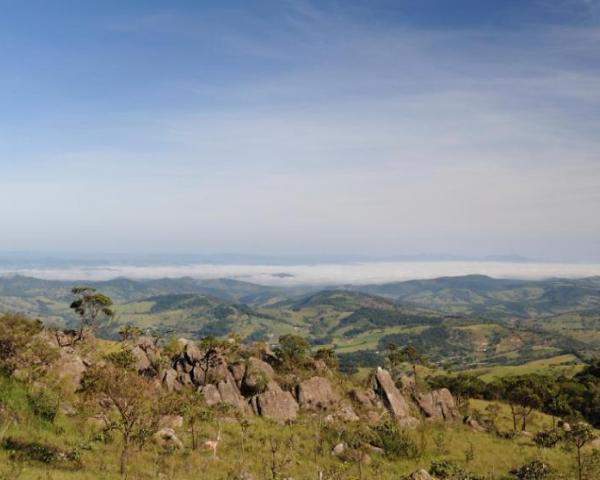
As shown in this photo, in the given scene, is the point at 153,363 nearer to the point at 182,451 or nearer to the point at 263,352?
the point at 263,352

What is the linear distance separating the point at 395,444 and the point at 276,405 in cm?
1846

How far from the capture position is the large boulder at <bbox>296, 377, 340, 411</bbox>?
60438mm

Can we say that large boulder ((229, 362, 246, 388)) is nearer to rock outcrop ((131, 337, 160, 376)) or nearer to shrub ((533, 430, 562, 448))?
rock outcrop ((131, 337, 160, 376))

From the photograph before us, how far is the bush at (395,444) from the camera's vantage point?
42156 mm

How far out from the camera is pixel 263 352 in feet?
246

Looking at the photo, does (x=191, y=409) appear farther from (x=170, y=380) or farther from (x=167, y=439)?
(x=170, y=380)

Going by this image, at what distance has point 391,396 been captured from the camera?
65.3 m

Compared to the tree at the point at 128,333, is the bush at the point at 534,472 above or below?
below

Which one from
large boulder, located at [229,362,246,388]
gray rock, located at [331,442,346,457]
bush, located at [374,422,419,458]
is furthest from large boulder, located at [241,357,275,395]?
gray rock, located at [331,442,346,457]

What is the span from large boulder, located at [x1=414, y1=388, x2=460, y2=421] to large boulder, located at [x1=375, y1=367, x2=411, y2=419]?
9.02 ft

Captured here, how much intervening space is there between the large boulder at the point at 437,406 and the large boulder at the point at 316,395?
13.3 meters

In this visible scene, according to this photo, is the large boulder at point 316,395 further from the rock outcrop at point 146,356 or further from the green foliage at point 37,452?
the green foliage at point 37,452

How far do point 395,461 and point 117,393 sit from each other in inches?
979

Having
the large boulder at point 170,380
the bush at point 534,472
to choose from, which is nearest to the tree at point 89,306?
the large boulder at point 170,380
